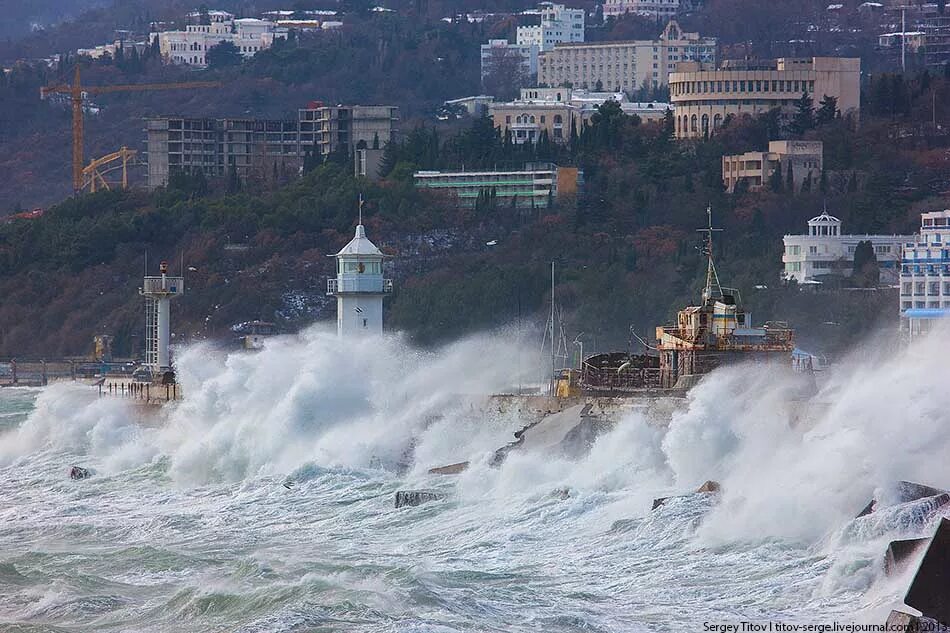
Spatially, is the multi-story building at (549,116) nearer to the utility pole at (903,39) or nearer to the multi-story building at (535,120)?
the multi-story building at (535,120)

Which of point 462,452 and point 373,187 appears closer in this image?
point 462,452

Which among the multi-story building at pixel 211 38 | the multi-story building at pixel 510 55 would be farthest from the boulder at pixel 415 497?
the multi-story building at pixel 211 38

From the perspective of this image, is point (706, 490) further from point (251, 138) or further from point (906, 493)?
point (251, 138)

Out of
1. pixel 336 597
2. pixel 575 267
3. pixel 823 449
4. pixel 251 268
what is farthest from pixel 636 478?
pixel 251 268

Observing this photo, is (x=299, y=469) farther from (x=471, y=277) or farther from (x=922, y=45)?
(x=922, y=45)

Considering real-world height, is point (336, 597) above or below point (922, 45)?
below

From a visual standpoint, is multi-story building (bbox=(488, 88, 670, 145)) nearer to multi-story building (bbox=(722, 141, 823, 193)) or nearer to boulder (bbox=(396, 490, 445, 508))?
multi-story building (bbox=(722, 141, 823, 193))

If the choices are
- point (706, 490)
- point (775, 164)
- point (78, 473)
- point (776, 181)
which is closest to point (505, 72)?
point (775, 164)
